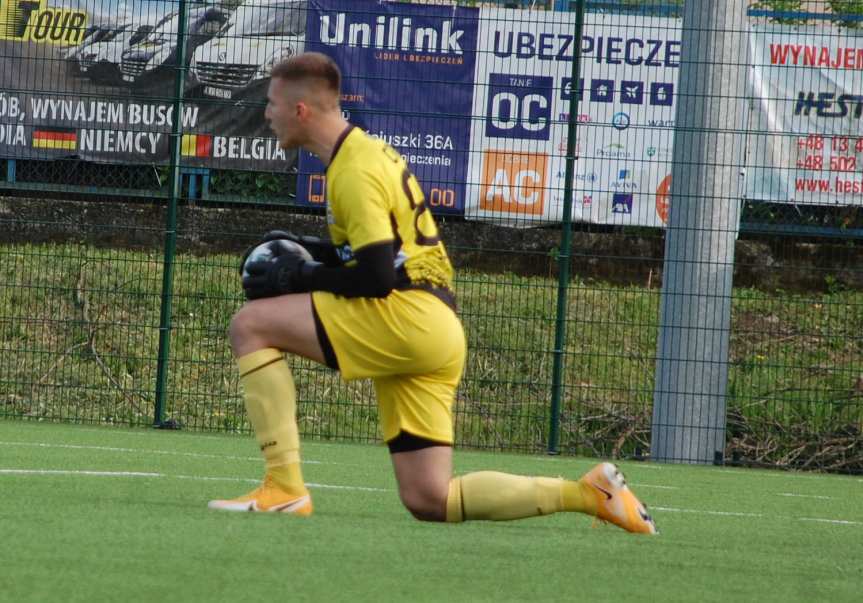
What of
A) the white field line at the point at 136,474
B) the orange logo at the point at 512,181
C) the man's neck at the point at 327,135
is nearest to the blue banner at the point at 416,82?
the orange logo at the point at 512,181

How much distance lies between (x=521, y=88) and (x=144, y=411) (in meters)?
3.90

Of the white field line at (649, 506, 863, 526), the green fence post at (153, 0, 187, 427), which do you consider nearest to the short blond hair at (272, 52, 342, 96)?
the white field line at (649, 506, 863, 526)

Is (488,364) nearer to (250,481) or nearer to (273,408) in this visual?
(250,481)

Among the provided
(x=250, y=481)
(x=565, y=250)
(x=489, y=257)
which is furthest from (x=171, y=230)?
(x=250, y=481)

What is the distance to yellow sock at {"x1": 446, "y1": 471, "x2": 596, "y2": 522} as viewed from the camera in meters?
5.51

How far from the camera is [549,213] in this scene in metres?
11.2

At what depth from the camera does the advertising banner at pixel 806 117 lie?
36.2 ft

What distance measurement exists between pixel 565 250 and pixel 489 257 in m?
0.67

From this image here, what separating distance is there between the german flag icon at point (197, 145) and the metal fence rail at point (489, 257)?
1cm

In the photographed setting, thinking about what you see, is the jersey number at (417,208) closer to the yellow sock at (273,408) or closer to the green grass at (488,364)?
the yellow sock at (273,408)

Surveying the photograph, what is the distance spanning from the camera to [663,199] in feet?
37.6

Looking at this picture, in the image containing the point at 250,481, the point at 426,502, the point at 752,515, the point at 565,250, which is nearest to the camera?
the point at 426,502

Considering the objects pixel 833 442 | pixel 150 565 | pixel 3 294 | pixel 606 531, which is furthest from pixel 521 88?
pixel 150 565

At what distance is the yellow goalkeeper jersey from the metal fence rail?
554cm
